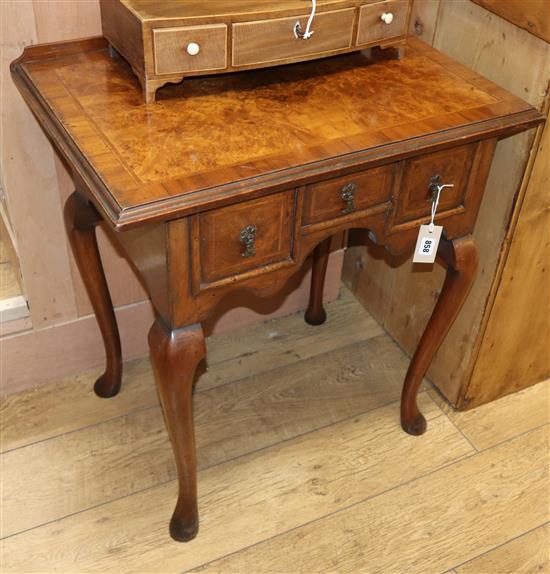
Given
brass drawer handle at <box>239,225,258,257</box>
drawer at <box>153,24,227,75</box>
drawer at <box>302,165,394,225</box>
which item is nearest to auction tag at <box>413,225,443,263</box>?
drawer at <box>302,165,394,225</box>

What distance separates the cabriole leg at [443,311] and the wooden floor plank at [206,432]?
0.23ft

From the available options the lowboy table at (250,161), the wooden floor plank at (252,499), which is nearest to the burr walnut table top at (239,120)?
the lowboy table at (250,161)

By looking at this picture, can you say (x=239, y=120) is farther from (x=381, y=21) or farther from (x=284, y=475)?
(x=284, y=475)

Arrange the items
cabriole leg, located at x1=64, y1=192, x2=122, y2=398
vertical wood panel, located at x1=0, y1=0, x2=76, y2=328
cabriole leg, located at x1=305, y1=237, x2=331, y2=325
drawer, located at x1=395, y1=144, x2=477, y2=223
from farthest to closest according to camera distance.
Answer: cabriole leg, located at x1=305, y1=237, x2=331, y2=325
cabriole leg, located at x1=64, y1=192, x2=122, y2=398
vertical wood panel, located at x1=0, y1=0, x2=76, y2=328
drawer, located at x1=395, y1=144, x2=477, y2=223

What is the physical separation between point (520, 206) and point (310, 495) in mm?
792

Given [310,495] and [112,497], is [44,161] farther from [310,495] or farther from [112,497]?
[310,495]

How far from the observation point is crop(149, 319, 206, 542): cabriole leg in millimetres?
1311

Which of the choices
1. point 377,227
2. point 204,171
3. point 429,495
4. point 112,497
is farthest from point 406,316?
point 204,171

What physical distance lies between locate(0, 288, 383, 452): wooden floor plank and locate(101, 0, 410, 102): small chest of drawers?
893 millimetres

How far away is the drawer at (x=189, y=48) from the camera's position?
4.17 feet

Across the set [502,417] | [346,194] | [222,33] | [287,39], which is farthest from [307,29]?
[502,417]

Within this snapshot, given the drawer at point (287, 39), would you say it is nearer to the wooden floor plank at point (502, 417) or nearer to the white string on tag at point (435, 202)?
the white string on tag at point (435, 202)

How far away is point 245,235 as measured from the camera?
1.25m

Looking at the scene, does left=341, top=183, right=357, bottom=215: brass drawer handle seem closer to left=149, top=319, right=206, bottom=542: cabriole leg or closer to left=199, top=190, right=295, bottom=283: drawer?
left=199, top=190, right=295, bottom=283: drawer
